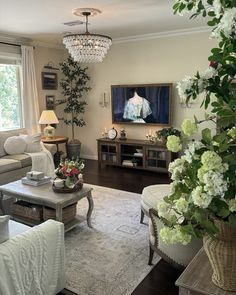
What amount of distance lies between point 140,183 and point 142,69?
235 centimetres

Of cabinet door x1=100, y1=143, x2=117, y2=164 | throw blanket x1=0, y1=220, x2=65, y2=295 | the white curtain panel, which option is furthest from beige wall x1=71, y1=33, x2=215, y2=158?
throw blanket x1=0, y1=220, x2=65, y2=295

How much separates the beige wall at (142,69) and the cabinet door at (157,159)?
575 millimetres

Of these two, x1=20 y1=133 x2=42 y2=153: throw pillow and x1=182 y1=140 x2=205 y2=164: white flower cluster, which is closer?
x1=182 y1=140 x2=205 y2=164: white flower cluster

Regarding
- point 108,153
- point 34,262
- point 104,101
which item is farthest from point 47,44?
point 34,262

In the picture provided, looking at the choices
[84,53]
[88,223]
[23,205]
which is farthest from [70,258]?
[84,53]

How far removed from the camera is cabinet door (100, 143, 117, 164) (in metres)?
5.82

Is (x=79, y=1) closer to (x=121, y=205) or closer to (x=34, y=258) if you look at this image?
(x=121, y=205)

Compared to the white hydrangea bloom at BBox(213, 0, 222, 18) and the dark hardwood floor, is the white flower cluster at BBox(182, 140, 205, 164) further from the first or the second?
the dark hardwood floor

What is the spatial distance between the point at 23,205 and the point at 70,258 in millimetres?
942

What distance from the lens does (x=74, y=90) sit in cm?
632

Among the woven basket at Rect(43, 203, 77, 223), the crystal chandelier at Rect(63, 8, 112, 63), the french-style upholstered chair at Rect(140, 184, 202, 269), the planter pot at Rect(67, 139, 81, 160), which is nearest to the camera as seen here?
the french-style upholstered chair at Rect(140, 184, 202, 269)

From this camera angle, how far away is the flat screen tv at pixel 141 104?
5441 mm

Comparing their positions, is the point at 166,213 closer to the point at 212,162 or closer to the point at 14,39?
the point at 212,162

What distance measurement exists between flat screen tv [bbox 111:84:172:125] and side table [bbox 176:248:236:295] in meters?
4.29
